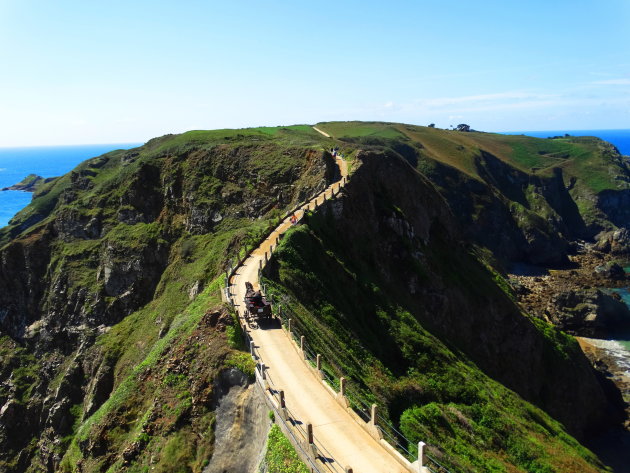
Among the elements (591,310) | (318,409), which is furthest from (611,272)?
(318,409)

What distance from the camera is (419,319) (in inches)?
1779

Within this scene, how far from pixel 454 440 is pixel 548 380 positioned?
1292 inches

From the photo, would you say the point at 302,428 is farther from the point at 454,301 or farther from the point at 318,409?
the point at 454,301

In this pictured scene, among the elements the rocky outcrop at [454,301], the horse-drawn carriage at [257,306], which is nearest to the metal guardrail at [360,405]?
the horse-drawn carriage at [257,306]

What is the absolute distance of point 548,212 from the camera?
456ft

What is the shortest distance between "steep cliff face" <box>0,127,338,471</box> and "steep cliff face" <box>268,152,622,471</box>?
693 cm

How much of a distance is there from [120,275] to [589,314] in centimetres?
7353

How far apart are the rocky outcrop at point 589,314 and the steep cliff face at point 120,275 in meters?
49.9

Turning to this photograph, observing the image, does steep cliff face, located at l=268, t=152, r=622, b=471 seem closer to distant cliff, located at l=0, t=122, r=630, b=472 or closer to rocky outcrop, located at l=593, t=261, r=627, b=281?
distant cliff, located at l=0, t=122, r=630, b=472

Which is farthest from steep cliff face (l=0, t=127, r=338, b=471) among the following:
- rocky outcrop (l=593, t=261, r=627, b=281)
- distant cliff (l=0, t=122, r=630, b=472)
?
rocky outcrop (l=593, t=261, r=627, b=281)

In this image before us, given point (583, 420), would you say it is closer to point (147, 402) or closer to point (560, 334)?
point (560, 334)

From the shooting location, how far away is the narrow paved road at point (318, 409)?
53.8ft

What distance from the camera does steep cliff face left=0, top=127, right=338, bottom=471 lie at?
42469mm

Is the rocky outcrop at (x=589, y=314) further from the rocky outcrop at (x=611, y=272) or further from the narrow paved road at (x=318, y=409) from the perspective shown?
the narrow paved road at (x=318, y=409)
